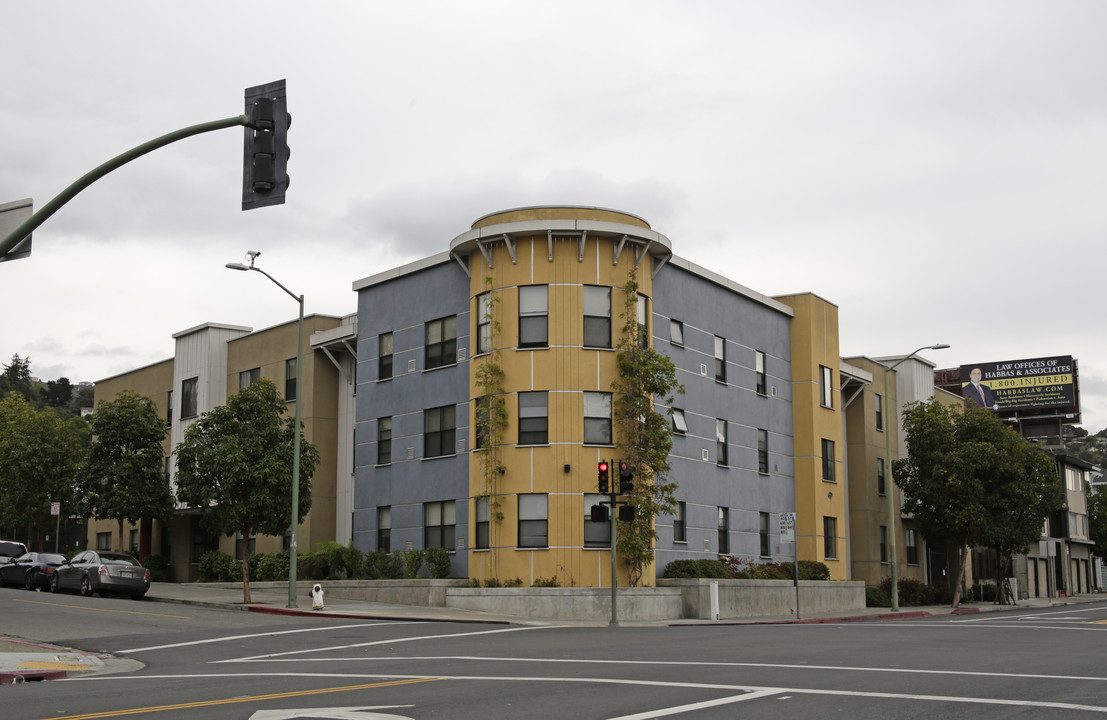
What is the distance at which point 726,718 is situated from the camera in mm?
10719

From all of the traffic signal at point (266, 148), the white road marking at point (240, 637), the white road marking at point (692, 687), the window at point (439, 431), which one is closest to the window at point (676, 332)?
the window at point (439, 431)

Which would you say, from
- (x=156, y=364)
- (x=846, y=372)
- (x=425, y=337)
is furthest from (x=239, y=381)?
(x=846, y=372)

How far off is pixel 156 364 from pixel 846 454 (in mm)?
33110

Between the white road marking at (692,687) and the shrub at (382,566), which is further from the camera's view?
the shrub at (382,566)

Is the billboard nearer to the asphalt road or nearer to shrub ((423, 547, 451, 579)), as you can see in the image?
shrub ((423, 547, 451, 579))

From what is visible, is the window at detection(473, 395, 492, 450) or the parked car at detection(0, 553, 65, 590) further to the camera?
the parked car at detection(0, 553, 65, 590)

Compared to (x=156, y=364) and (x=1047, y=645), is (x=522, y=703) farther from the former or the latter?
(x=156, y=364)

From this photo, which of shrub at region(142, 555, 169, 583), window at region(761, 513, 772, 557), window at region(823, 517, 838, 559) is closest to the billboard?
window at region(823, 517, 838, 559)

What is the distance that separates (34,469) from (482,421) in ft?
85.2

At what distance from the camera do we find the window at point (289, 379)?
43.3 m

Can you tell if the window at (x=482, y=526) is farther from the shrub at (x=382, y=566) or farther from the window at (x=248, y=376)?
the window at (x=248, y=376)

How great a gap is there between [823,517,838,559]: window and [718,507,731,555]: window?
19.9 feet

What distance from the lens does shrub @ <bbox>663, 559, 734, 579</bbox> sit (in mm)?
34938

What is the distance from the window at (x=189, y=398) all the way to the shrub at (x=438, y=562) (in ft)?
58.2
